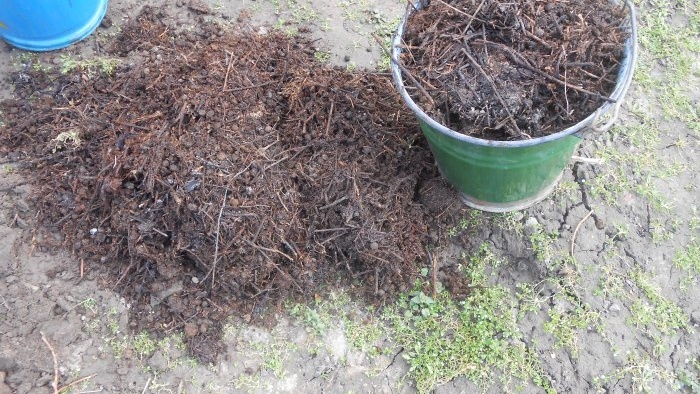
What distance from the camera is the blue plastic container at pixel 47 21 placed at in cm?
320

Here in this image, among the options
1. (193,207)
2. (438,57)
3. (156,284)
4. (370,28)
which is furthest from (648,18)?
(156,284)

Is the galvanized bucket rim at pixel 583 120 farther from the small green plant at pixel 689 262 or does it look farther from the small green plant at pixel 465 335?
the small green plant at pixel 689 262

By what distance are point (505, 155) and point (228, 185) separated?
4.08 feet

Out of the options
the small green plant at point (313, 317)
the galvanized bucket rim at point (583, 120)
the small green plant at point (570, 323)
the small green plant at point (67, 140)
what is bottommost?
the small green plant at point (313, 317)

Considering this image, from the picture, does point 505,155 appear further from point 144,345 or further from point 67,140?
point 67,140

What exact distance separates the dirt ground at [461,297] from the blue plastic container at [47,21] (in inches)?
34.8

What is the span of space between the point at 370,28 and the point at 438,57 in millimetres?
1257

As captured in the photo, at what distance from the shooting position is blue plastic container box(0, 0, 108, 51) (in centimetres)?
320

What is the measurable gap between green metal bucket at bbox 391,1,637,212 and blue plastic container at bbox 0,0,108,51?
2.04 metres

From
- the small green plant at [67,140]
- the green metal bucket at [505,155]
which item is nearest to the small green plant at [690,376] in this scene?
the green metal bucket at [505,155]

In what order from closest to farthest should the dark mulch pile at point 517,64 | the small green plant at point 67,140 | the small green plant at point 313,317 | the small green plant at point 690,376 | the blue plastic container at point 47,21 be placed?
the dark mulch pile at point 517,64, the small green plant at point 690,376, the small green plant at point 313,317, the small green plant at point 67,140, the blue plastic container at point 47,21

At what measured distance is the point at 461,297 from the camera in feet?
9.07

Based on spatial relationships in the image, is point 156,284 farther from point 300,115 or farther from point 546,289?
point 546,289

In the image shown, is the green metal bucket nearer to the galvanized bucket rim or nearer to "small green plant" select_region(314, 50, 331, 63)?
the galvanized bucket rim
